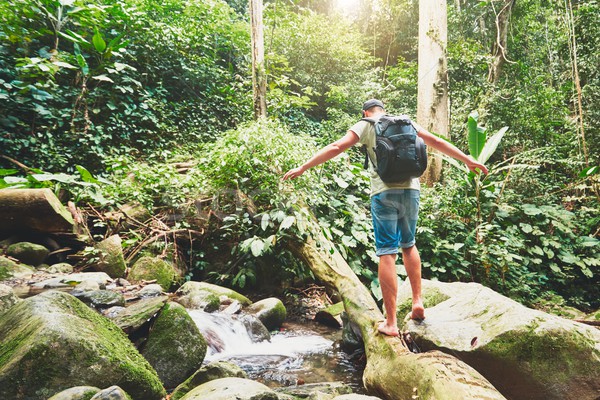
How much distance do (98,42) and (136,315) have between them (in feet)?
22.7

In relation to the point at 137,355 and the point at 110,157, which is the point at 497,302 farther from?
the point at 110,157

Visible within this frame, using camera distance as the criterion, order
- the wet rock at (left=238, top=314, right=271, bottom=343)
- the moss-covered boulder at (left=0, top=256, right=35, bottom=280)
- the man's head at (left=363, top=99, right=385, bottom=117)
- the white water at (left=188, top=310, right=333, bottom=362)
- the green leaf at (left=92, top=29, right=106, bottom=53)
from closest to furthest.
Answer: the man's head at (left=363, top=99, right=385, bottom=117) → the white water at (left=188, top=310, right=333, bottom=362) → the moss-covered boulder at (left=0, top=256, right=35, bottom=280) → the wet rock at (left=238, top=314, right=271, bottom=343) → the green leaf at (left=92, top=29, right=106, bottom=53)

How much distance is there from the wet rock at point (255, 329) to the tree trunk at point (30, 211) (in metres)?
3.25

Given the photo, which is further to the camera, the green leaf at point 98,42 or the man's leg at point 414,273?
the green leaf at point 98,42

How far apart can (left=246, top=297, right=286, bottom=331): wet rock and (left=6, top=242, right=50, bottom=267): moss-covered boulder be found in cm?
325

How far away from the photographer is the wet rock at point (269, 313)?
16.3 feet

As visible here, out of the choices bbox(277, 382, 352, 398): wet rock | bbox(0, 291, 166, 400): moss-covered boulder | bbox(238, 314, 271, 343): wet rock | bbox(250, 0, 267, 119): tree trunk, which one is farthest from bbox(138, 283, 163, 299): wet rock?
bbox(250, 0, 267, 119): tree trunk

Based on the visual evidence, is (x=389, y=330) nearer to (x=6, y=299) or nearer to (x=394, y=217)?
(x=394, y=217)

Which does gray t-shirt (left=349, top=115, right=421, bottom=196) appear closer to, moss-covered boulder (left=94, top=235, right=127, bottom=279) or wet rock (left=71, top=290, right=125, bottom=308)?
wet rock (left=71, top=290, right=125, bottom=308)

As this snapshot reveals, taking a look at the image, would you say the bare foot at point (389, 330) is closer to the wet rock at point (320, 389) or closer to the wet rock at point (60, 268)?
the wet rock at point (320, 389)

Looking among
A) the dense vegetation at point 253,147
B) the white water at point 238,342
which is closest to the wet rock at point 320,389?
the white water at point 238,342

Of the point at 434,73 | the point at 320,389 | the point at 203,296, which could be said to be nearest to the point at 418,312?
the point at 320,389

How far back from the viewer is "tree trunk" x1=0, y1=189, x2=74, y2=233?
16.1 ft

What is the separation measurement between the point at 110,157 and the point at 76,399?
6576 mm
